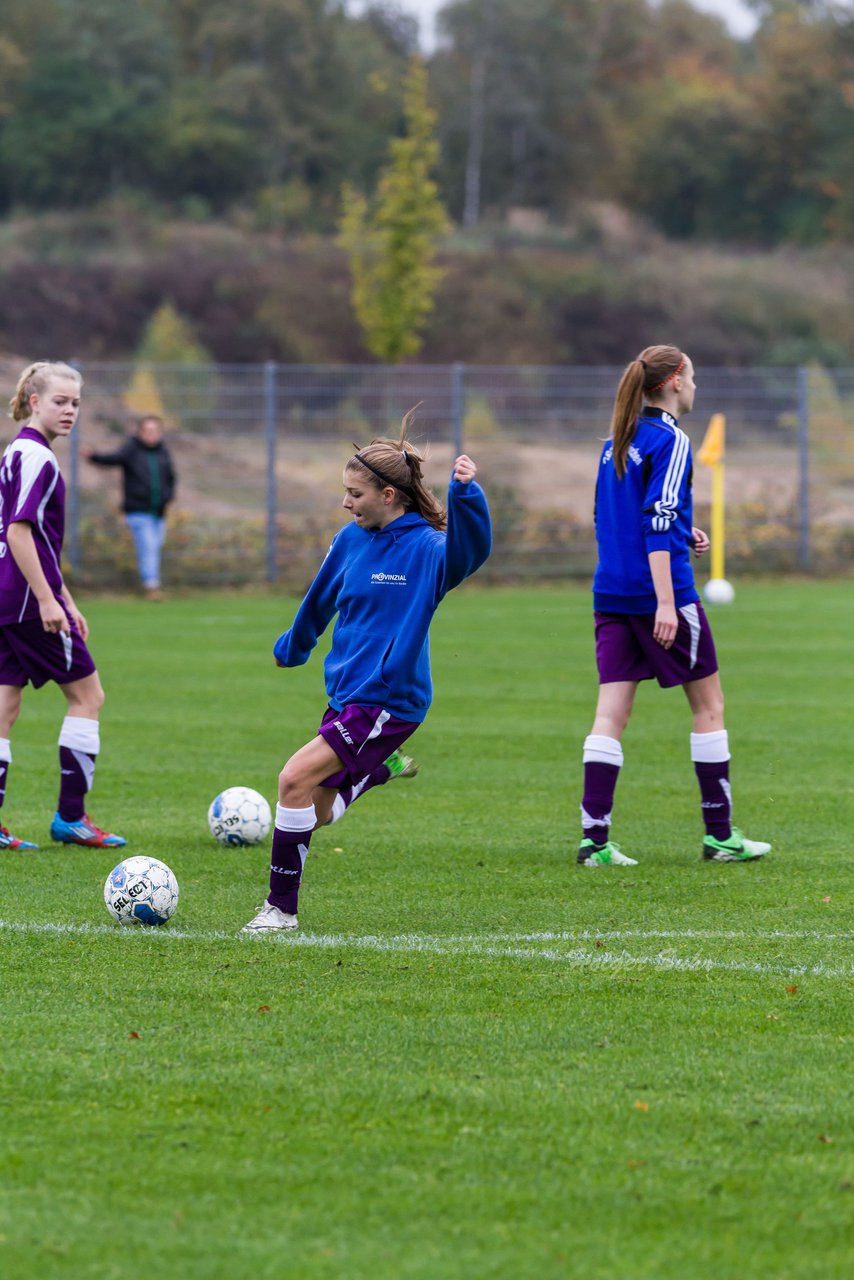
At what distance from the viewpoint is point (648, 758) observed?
1022 centimetres

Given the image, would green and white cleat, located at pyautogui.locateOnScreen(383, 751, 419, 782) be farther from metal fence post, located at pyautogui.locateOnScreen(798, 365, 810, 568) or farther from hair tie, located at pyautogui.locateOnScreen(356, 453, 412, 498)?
A: metal fence post, located at pyautogui.locateOnScreen(798, 365, 810, 568)

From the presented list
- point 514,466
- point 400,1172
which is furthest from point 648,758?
point 514,466

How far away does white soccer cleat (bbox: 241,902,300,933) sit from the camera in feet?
19.6

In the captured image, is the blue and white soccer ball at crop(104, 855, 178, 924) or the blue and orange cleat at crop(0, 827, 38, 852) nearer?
the blue and white soccer ball at crop(104, 855, 178, 924)

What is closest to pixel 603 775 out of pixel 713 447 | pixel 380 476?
pixel 380 476

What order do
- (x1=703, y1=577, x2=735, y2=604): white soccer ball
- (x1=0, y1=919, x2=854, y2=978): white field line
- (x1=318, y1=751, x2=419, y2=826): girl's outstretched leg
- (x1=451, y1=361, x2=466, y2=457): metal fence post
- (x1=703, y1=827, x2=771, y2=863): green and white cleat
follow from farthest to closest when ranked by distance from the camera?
1. (x1=451, y1=361, x2=466, y2=457): metal fence post
2. (x1=703, y1=577, x2=735, y2=604): white soccer ball
3. (x1=703, y1=827, x2=771, y2=863): green and white cleat
4. (x1=318, y1=751, x2=419, y2=826): girl's outstretched leg
5. (x1=0, y1=919, x2=854, y2=978): white field line

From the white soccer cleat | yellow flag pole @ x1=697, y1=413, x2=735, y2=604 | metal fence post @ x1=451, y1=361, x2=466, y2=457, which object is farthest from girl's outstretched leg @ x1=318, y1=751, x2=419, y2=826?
metal fence post @ x1=451, y1=361, x2=466, y2=457

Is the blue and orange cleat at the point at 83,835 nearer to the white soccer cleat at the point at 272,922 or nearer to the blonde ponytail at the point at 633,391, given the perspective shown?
the white soccer cleat at the point at 272,922

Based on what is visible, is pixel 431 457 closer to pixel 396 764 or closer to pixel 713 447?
pixel 713 447

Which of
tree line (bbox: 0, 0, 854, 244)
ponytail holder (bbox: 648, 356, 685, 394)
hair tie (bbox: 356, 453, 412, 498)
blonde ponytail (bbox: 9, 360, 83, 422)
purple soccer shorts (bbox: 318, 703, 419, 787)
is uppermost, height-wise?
tree line (bbox: 0, 0, 854, 244)

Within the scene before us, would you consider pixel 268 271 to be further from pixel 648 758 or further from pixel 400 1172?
pixel 400 1172

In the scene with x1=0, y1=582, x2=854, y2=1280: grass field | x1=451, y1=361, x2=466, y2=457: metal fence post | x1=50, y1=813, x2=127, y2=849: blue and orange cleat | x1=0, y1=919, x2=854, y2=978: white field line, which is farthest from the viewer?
x1=451, y1=361, x2=466, y2=457: metal fence post

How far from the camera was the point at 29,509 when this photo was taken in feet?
23.8

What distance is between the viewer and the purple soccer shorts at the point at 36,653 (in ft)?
24.5
